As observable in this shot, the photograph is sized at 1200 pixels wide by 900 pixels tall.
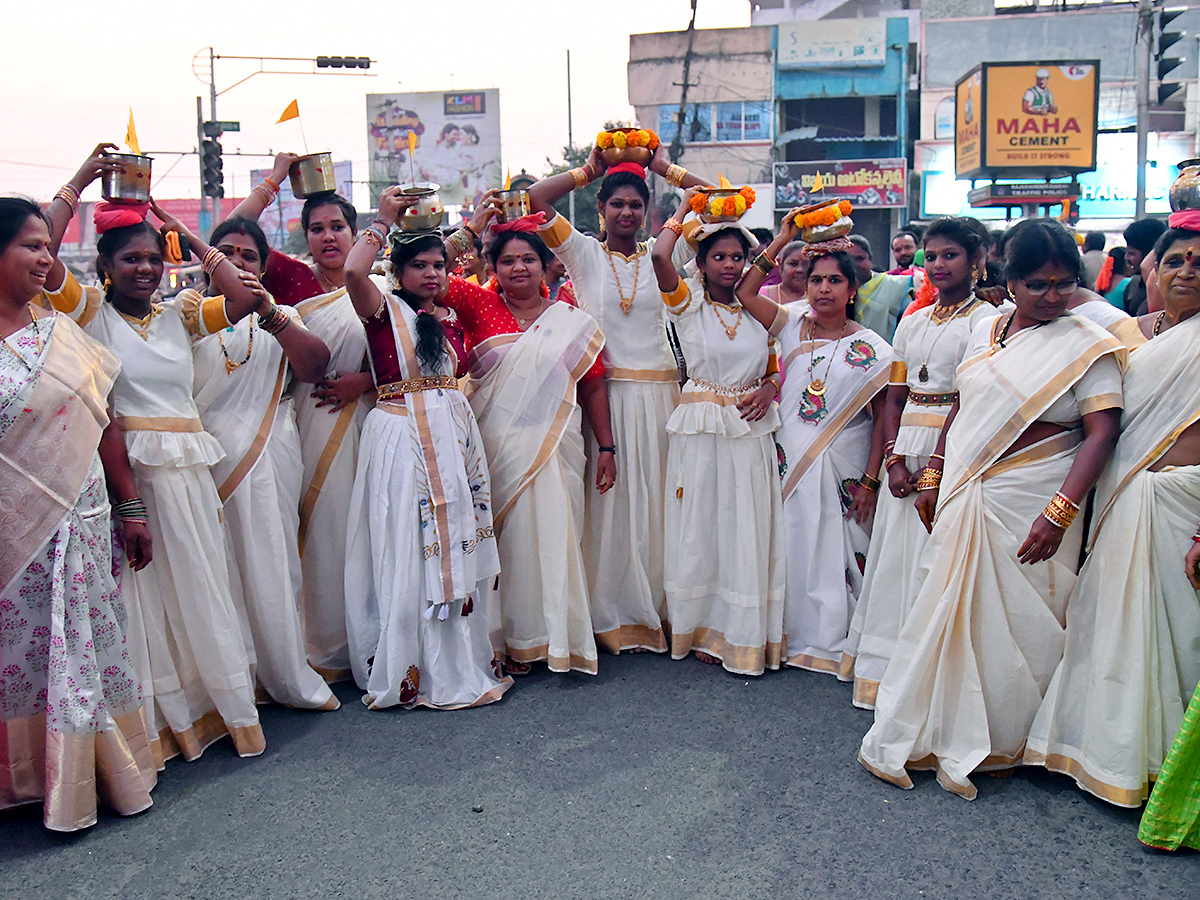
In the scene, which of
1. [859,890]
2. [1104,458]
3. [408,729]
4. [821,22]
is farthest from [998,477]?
[821,22]

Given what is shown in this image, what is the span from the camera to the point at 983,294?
400 cm

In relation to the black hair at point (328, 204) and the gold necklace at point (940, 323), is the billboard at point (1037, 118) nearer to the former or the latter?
the gold necklace at point (940, 323)

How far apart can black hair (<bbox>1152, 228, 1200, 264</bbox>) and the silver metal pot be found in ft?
9.75

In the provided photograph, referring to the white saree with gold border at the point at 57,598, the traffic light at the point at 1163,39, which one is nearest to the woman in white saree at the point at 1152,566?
the white saree with gold border at the point at 57,598

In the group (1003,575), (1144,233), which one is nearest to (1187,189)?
(1003,575)

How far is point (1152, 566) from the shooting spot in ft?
9.68

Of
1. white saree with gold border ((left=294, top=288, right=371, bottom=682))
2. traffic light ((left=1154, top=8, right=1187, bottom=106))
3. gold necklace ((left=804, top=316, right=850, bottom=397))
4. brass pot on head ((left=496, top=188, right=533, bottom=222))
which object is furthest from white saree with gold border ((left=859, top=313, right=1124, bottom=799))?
traffic light ((left=1154, top=8, right=1187, bottom=106))

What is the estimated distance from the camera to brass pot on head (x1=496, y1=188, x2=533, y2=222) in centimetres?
408

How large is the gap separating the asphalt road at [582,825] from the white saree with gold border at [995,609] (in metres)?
0.15

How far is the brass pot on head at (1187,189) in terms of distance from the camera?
3.55 m

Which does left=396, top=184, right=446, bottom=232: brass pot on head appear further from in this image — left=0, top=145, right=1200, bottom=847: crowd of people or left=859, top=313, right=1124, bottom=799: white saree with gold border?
left=859, top=313, right=1124, bottom=799: white saree with gold border

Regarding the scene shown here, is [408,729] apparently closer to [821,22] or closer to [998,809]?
[998,809]

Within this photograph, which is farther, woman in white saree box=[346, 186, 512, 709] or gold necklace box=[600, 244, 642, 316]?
gold necklace box=[600, 244, 642, 316]

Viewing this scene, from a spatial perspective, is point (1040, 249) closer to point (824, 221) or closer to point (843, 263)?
point (824, 221)
